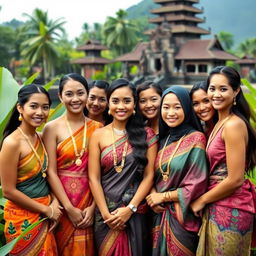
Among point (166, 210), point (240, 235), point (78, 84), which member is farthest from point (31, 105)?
point (240, 235)

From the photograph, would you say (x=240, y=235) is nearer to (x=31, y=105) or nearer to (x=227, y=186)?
(x=227, y=186)

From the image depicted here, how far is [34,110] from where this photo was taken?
2.17 metres

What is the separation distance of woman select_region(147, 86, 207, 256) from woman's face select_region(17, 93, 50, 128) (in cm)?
73

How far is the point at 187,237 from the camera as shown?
2248 mm

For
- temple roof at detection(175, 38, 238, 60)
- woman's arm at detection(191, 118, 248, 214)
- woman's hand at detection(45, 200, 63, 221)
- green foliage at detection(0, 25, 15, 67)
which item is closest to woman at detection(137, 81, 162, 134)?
woman's arm at detection(191, 118, 248, 214)

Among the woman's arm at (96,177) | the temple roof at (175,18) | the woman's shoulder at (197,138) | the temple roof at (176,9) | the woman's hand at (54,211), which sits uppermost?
the temple roof at (176,9)

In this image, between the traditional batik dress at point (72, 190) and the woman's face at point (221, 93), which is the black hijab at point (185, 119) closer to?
the woman's face at point (221, 93)

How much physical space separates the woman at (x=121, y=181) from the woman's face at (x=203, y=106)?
381 mm

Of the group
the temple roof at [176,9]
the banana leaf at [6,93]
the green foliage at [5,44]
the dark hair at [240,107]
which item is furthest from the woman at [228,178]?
the green foliage at [5,44]

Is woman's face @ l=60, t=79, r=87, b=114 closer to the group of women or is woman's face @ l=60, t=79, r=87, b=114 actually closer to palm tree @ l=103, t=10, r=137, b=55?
the group of women

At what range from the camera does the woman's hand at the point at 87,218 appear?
235 centimetres

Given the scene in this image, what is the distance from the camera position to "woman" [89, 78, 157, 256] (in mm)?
2328

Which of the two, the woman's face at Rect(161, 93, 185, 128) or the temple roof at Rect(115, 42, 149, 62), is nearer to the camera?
the woman's face at Rect(161, 93, 185, 128)

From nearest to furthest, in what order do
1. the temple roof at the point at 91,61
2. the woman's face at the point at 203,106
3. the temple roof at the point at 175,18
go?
1. the woman's face at the point at 203,106
2. the temple roof at the point at 175,18
3. the temple roof at the point at 91,61
